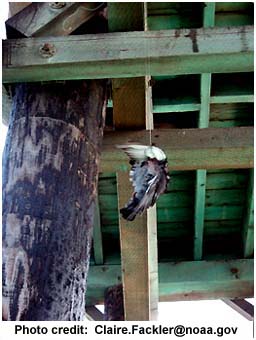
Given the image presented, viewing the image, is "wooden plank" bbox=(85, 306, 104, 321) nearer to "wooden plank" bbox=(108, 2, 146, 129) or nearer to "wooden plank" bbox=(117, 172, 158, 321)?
"wooden plank" bbox=(117, 172, 158, 321)

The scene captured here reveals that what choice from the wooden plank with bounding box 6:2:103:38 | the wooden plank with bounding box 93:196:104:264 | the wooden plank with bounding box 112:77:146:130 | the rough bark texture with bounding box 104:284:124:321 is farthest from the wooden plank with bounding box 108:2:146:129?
the rough bark texture with bounding box 104:284:124:321

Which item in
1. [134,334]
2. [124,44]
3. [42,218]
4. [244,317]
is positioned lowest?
[244,317]

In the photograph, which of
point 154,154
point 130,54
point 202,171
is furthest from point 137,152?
point 202,171

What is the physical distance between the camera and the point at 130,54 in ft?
7.26

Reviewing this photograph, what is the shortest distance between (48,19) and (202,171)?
1586 millimetres

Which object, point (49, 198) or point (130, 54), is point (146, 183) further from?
point (130, 54)

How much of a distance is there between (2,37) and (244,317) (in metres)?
2.59

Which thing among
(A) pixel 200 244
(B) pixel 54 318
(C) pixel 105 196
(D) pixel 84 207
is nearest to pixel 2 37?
(D) pixel 84 207

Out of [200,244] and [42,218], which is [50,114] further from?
[200,244]

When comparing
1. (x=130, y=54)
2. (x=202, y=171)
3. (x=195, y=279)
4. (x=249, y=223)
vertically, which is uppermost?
(x=130, y=54)

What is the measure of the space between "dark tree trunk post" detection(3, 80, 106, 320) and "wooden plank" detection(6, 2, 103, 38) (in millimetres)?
191

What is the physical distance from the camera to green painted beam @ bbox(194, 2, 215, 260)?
3.11 meters

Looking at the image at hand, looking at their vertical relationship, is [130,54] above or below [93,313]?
above

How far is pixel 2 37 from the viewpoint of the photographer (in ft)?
7.51
